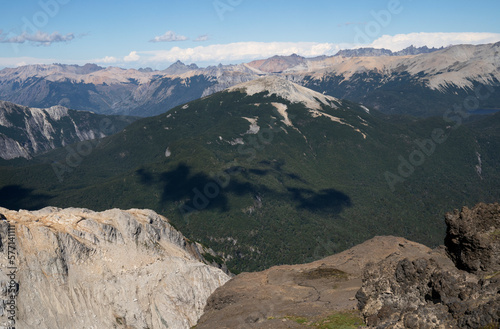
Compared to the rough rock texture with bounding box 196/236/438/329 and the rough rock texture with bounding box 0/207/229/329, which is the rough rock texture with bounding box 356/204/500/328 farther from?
the rough rock texture with bounding box 0/207/229/329

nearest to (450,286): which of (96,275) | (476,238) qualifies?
(476,238)

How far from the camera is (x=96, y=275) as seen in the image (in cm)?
10775

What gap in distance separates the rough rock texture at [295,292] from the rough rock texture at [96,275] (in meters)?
10.3

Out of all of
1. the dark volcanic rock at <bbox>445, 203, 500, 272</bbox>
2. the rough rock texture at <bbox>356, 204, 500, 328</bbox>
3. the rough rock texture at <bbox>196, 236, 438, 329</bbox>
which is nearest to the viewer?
the rough rock texture at <bbox>356, 204, 500, 328</bbox>

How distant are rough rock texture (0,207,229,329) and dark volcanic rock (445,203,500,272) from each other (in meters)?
73.6

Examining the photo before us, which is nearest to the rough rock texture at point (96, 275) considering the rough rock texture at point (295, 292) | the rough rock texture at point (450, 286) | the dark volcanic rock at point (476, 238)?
the rough rock texture at point (295, 292)

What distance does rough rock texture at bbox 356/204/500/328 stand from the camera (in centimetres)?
5781

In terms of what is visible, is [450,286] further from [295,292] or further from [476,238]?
[295,292]

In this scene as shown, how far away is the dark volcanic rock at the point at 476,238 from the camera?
69.8 m

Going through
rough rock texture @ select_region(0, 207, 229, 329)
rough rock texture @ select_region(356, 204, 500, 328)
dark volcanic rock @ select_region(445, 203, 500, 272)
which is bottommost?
rough rock texture @ select_region(0, 207, 229, 329)

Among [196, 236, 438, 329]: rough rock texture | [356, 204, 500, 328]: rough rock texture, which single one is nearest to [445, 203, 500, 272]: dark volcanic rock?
[356, 204, 500, 328]: rough rock texture

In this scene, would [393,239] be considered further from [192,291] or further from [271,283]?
[192,291]

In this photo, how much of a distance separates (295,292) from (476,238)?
168 feet

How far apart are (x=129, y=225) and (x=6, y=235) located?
34810 mm
